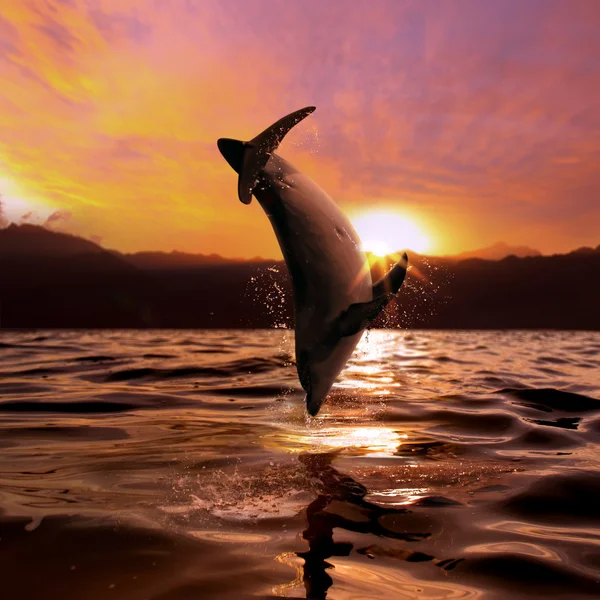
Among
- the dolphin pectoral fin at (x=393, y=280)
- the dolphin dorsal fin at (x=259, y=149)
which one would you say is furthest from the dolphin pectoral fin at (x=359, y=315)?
the dolphin dorsal fin at (x=259, y=149)

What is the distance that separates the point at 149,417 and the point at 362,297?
14.4 ft

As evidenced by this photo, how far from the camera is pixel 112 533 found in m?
3.76

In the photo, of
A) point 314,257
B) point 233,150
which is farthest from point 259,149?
point 314,257

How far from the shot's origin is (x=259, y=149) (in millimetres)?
5625

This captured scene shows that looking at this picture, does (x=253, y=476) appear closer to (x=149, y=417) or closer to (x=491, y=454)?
(x=491, y=454)

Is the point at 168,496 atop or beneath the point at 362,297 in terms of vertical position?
beneath

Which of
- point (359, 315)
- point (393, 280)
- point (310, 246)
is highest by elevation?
point (310, 246)

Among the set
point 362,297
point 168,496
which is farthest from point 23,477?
point 362,297

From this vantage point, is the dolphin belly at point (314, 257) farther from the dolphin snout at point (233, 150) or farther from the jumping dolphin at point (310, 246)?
the dolphin snout at point (233, 150)

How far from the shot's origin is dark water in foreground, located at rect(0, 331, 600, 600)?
3.20m

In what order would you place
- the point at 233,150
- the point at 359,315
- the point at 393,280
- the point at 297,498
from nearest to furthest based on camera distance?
the point at 297,498 < the point at 233,150 < the point at 359,315 < the point at 393,280

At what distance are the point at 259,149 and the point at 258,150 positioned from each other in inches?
0.6

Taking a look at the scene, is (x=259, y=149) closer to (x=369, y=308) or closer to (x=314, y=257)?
(x=314, y=257)

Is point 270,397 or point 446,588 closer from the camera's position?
point 446,588
